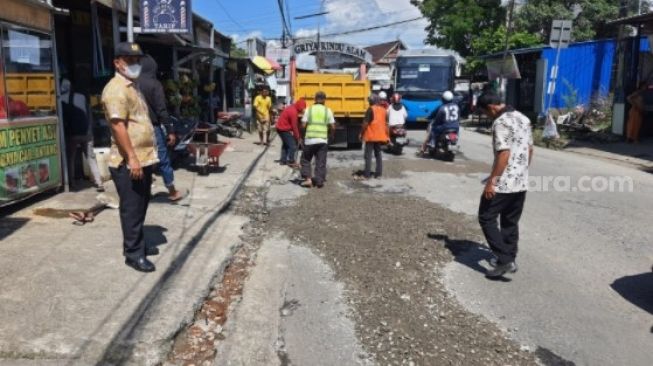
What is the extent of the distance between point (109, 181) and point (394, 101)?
314 inches

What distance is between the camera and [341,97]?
16344mm

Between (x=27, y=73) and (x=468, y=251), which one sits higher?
(x=27, y=73)

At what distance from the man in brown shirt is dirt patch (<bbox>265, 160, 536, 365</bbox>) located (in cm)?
190

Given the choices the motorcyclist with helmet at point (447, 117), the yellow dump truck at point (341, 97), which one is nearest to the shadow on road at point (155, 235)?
the motorcyclist with helmet at point (447, 117)

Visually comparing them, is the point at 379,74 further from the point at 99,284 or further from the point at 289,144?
the point at 99,284

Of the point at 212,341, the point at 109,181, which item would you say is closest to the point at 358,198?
the point at 109,181

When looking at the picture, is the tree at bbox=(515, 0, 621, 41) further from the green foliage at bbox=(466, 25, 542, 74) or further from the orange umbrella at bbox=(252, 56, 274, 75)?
the orange umbrella at bbox=(252, 56, 274, 75)

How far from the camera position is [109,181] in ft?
31.3

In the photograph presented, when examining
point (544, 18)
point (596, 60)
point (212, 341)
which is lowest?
point (212, 341)

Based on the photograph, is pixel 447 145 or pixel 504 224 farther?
pixel 447 145

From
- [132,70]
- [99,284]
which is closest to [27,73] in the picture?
[132,70]

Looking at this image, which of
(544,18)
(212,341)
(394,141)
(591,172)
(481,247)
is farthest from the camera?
(544,18)

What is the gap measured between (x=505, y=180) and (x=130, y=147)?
3302mm

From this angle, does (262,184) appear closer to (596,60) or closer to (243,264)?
(243,264)
